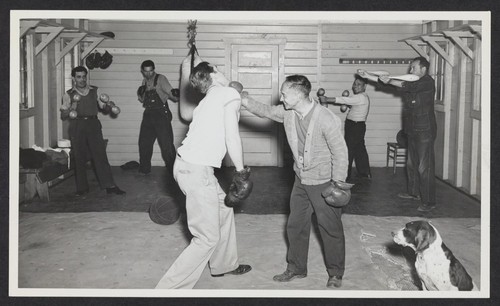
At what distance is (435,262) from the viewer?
3.96 m

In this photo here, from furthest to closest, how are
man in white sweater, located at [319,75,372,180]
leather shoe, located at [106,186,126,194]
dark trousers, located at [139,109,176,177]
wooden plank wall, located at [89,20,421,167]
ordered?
wooden plank wall, located at [89,20,421,167]
dark trousers, located at [139,109,176,177]
man in white sweater, located at [319,75,372,180]
leather shoe, located at [106,186,126,194]

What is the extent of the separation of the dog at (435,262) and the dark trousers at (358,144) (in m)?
5.19

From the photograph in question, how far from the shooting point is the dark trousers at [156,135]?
9555 mm

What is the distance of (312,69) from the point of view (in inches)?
425

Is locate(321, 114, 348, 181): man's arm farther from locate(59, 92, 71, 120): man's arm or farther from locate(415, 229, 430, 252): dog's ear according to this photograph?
locate(59, 92, 71, 120): man's arm

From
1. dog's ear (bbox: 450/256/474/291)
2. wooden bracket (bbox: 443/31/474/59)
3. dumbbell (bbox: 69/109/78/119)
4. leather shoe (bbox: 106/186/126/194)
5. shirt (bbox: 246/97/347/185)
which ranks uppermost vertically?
wooden bracket (bbox: 443/31/474/59)

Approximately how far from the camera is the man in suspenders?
377 inches

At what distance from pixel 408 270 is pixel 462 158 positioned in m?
4.28

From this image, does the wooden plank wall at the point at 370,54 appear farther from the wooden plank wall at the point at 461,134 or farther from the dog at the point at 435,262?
the dog at the point at 435,262

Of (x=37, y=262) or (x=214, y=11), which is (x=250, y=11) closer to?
(x=214, y=11)

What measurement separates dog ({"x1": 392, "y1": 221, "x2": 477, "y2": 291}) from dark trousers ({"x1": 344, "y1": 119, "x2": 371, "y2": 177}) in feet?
17.0

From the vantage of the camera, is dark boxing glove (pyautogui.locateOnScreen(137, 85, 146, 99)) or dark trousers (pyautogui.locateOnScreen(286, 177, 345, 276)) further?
dark boxing glove (pyautogui.locateOnScreen(137, 85, 146, 99))

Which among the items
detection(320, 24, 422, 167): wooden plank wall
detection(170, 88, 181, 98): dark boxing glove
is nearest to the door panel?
detection(320, 24, 422, 167): wooden plank wall

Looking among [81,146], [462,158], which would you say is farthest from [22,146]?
[462,158]
